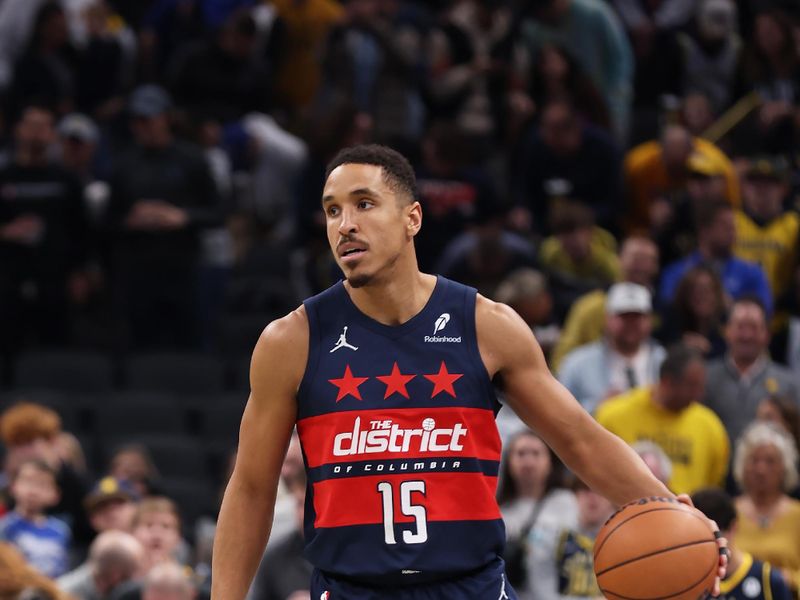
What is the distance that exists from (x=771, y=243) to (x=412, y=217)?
702 centimetres

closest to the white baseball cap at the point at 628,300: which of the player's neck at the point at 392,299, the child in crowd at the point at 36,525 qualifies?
the child in crowd at the point at 36,525

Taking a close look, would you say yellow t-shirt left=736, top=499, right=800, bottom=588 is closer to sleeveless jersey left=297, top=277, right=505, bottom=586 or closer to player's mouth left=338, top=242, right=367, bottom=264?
sleeveless jersey left=297, top=277, right=505, bottom=586

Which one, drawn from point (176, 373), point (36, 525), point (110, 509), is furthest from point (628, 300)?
point (176, 373)

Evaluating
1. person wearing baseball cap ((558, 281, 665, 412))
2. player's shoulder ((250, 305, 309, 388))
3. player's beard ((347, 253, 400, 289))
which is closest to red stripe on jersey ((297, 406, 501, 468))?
player's shoulder ((250, 305, 309, 388))

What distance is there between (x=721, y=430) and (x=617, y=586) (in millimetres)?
4529

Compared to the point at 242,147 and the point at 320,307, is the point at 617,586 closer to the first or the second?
the point at 320,307

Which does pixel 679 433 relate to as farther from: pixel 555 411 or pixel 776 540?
pixel 555 411

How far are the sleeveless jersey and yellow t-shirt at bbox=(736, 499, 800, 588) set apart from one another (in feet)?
12.0

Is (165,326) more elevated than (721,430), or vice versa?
(165,326)

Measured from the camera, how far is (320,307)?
473 cm

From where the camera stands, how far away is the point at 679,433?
8859 millimetres

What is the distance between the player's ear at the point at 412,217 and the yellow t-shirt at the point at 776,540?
3780 mm

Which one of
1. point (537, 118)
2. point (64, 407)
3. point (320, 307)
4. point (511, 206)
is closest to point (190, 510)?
point (64, 407)

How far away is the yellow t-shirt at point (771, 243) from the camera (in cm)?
1129
